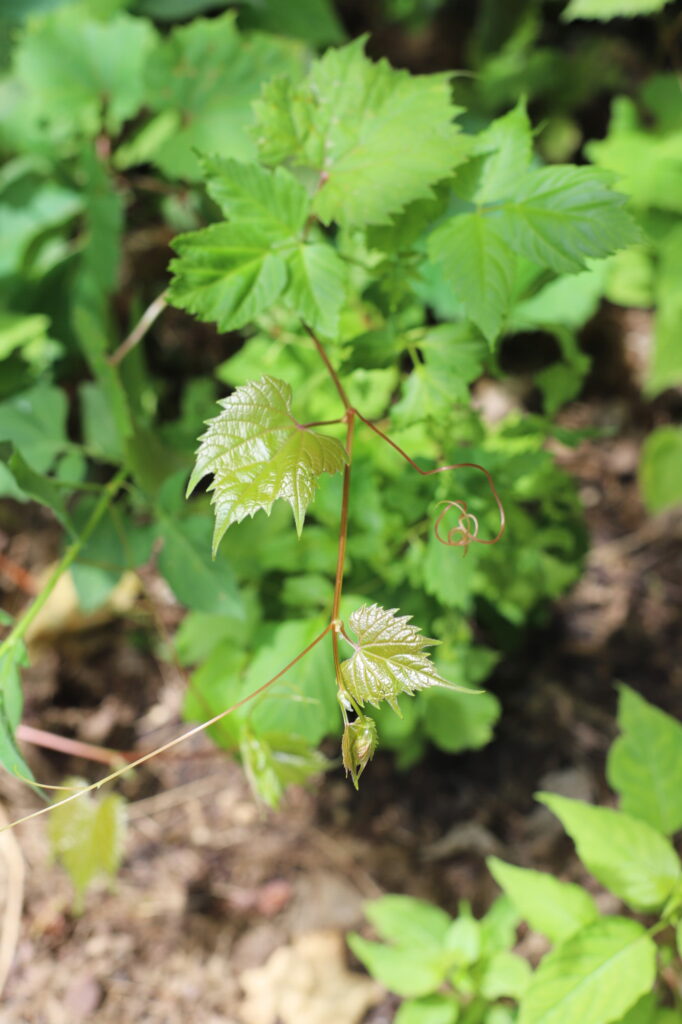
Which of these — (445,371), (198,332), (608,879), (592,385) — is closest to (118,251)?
(198,332)

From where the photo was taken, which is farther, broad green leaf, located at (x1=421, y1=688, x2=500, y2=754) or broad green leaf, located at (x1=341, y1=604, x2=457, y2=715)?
broad green leaf, located at (x1=421, y1=688, x2=500, y2=754)

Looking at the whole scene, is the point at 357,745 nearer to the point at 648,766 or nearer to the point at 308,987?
the point at 648,766

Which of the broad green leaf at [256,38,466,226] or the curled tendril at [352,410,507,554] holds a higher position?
the broad green leaf at [256,38,466,226]

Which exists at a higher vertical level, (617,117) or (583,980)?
(617,117)

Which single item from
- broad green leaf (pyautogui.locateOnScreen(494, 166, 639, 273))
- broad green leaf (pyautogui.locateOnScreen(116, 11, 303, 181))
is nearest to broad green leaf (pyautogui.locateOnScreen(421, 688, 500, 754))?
broad green leaf (pyautogui.locateOnScreen(494, 166, 639, 273))

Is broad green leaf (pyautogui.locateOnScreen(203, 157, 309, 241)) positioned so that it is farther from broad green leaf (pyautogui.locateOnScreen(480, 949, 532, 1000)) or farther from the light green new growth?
Answer: broad green leaf (pyautogui.locateOnScreen(480, 949, 532, 1000))

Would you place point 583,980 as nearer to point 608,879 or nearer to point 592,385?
point 608,879
